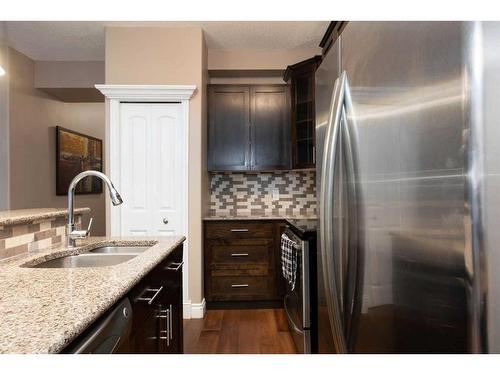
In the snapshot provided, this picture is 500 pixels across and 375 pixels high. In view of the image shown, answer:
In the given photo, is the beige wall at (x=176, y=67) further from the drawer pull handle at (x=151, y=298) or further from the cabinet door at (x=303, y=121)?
the drawer pull handle at (x=151, y=298)

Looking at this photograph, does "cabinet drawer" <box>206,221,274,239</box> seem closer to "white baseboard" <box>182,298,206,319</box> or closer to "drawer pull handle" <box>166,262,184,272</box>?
"white baseboard" <box>182,298,206,319</box>

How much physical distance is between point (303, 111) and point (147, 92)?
162 centimetres

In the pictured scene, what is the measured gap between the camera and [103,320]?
864 mm

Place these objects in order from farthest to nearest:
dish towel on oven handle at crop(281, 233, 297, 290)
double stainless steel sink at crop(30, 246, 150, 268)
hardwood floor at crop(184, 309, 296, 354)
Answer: hardwood floor at crop(184, 309, 296, 354) → dish towel on oven handle at crop(281, 233, 297, 290) → double stainless steel sink at crop(30, 246, 150, 268)

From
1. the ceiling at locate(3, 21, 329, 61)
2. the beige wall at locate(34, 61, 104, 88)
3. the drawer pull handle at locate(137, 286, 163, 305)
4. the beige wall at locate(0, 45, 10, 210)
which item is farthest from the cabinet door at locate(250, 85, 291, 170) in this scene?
the beige wall at locate(0, 45, 10, 210)

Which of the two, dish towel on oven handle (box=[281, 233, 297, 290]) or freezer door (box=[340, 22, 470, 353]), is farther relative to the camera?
dish towel on oven handle (box=[281, 233, 297, 290])

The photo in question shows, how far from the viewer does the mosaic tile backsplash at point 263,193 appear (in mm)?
4078

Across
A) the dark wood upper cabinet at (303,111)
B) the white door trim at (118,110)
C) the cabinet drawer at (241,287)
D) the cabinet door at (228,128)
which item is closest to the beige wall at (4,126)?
the white door trim at (118,110)

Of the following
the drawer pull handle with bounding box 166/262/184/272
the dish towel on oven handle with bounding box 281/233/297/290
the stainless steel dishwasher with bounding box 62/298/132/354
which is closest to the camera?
the stainless steel dishwasher with bounding box 62/298/132/354

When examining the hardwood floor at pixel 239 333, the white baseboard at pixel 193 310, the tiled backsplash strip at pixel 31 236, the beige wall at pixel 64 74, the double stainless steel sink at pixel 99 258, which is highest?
the beige wall at pixel 64 74

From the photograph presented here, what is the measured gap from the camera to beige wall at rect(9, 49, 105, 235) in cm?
386

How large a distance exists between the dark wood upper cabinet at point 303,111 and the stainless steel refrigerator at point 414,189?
8.01 ft

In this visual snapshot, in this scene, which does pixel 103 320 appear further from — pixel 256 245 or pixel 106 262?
pixel 256 245

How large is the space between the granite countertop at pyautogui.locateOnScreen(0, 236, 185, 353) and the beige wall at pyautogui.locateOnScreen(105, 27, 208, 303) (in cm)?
185
